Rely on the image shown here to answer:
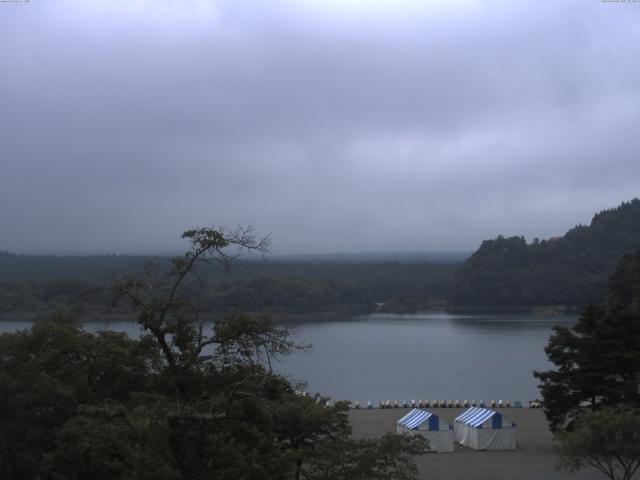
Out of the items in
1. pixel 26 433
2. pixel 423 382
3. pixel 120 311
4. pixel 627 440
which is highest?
pixel 120 311

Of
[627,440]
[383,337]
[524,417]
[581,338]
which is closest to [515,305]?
[383,337]

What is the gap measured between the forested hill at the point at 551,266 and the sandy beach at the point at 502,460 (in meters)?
48.2

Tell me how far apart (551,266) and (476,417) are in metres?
59.1

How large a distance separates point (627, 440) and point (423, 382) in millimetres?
20548

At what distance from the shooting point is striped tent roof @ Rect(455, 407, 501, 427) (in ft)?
54.4

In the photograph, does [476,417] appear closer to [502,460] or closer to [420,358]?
[502,460]

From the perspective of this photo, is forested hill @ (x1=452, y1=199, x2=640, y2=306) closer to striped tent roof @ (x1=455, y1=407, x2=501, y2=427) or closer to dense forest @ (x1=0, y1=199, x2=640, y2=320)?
dense forest @ (x1=0, y1=199, x2=640, y2=320)

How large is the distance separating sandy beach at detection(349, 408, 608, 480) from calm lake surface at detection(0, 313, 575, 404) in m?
4.21

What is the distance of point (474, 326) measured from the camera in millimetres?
55594

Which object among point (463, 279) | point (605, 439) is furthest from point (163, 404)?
point (463, 279)

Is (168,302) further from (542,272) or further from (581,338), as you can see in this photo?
(542,272)

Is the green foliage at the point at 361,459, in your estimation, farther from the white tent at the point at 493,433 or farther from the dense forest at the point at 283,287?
the dense forest at the point at 283,287

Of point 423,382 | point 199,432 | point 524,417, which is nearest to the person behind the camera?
point 199,432

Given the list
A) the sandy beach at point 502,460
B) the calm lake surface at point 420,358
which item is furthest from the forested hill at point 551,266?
the sandy beach at point 502,460
